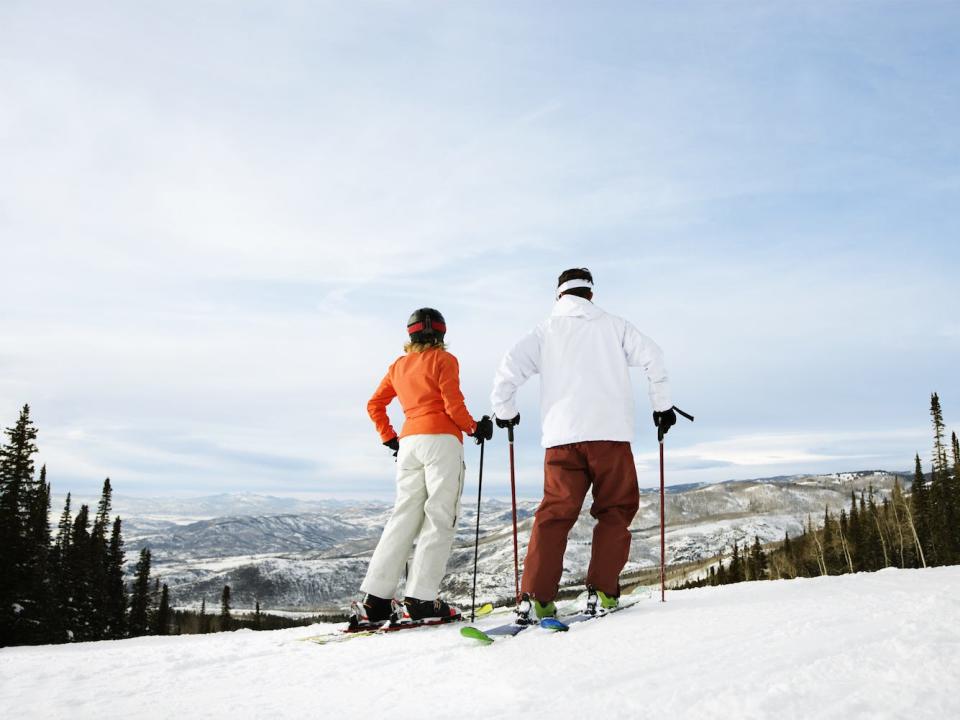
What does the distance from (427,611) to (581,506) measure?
2.05m

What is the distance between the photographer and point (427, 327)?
766cm

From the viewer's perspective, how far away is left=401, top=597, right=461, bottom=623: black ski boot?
694cm

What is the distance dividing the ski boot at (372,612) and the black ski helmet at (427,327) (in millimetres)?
2910

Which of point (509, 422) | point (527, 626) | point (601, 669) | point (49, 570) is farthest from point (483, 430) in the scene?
point (49, 570)

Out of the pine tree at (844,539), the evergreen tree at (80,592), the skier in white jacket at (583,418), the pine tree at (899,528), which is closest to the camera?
the skier in white jacket at (583,418)

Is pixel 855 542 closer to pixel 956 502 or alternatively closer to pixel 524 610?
pixel 956 502

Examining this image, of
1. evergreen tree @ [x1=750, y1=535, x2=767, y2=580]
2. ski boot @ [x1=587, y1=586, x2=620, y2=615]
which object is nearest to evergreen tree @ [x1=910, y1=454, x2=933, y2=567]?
evergreen tree @ [x1=750, y1=535, x2=767, y2=580]

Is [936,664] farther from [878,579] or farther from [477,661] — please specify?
[878,579]

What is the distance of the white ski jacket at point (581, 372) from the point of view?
6445 mm

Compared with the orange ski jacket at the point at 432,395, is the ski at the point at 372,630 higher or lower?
lower

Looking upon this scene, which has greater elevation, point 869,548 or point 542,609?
point 542,609

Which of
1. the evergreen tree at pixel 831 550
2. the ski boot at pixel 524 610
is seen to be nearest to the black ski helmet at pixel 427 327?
the ski boot at pixel 524 610

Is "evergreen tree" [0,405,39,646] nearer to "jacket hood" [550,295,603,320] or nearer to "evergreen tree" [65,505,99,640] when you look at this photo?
"evergreen tree" [65,505,99,640]

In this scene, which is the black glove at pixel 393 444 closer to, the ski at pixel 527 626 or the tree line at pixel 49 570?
the ski at pixel 527 626
